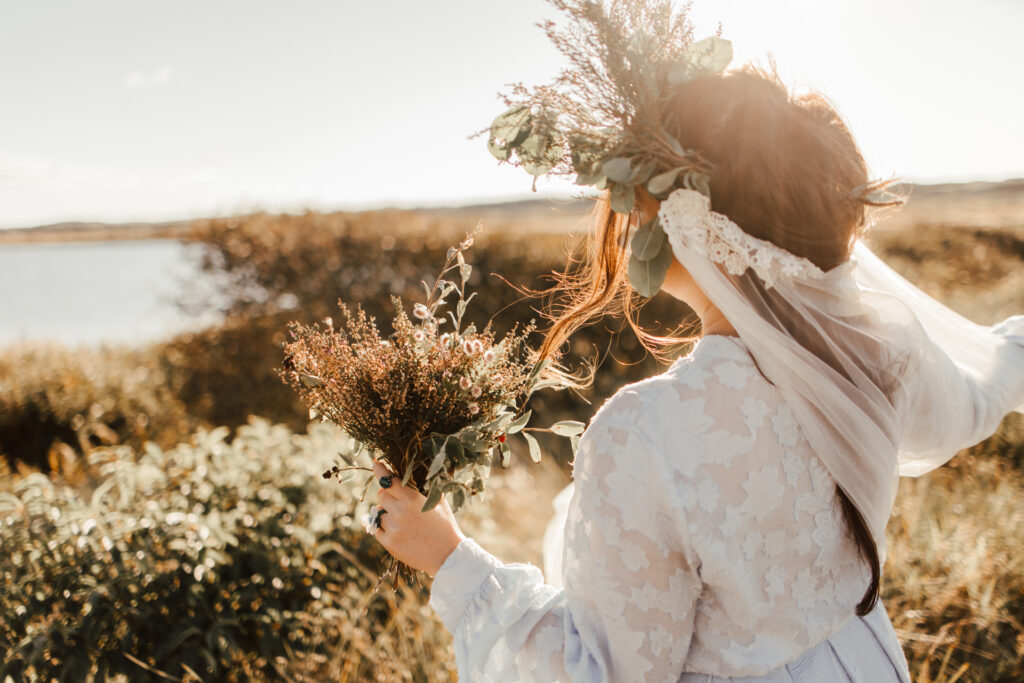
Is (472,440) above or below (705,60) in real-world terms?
below

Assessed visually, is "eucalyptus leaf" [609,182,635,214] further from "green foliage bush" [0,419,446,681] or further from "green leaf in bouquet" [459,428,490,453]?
"green foliage bush" [0,419,446,681]

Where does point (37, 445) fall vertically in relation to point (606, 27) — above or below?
below

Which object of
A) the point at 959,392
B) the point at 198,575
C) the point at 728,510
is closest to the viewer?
the point at 728,510

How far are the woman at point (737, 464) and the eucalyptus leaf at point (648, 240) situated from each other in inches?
2.1

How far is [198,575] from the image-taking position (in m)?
2.31

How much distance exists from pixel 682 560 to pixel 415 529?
603mm

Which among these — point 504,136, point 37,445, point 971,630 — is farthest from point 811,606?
point 37,445

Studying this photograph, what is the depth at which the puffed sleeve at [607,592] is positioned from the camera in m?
1.13

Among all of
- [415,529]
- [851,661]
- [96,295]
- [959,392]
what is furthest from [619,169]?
[96,295]

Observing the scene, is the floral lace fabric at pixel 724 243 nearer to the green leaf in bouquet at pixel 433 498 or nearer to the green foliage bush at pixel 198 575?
the green leaf in bouquet at pixel 433 498

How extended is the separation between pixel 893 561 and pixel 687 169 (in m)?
2.97

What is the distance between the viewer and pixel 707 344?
125cm

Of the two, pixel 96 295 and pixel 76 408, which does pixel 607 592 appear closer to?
pixel 76 408

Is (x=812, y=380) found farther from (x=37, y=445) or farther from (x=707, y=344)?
(x=37, y=445)
